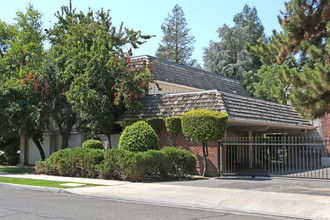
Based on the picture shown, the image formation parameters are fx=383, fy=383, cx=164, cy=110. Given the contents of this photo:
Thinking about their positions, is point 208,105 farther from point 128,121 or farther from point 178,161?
point 128,121

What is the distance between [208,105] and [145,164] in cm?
518

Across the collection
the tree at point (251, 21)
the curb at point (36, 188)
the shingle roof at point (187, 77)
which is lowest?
the curb at point (36, 188)

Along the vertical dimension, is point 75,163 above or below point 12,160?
above

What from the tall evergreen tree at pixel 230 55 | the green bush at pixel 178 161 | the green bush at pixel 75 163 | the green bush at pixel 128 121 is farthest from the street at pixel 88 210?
the tall evergreen tree at pixel 230 55

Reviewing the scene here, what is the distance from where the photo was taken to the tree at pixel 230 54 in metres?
54.8

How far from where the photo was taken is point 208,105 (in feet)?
63.8

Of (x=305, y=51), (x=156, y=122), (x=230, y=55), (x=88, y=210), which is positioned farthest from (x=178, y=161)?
(x=230, y=55)

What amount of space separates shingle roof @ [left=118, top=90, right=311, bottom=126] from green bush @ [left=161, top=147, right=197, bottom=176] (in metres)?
2.75

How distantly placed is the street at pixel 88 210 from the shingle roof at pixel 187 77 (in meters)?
14.8

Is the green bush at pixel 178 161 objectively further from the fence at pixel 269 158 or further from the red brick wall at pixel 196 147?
the fence at pixel 269 158

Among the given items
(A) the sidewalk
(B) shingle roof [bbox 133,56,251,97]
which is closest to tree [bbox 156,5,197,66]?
(B) shingle roof [bbox 133,56,251,97]

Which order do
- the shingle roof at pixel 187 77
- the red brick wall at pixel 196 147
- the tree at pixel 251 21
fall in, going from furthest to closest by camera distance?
the tree at pixel 251 21 → the shingle roof at pixel 187 77 → the red brick wall at pixel 196 147

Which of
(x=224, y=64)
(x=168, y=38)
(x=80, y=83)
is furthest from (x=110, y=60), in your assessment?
(x=168, y=38)

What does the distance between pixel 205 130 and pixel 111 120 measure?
249 inches
